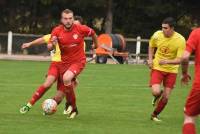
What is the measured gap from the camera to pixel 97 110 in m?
15.2

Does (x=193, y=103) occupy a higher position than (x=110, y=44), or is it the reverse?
(x=193, y=103)

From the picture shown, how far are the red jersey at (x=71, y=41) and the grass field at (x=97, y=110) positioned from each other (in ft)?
3.93

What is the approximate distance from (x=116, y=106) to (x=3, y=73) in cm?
1126

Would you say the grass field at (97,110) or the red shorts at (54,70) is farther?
the red shorts at (54,70)

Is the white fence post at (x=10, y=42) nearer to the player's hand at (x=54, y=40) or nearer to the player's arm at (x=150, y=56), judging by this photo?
the player's arm at (x=150, y=56)

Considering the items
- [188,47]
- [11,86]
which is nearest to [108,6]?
[11,86]

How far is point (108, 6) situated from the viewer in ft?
169

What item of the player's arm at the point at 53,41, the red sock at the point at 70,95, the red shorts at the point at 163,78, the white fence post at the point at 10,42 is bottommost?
the white fence post at the point at 10,42

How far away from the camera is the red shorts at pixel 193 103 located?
29.7 ft

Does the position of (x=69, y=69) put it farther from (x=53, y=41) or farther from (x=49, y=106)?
(x=49, y=106)

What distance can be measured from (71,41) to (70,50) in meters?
0.21

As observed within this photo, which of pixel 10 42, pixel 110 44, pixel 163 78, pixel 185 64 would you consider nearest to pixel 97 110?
pixel 163 78

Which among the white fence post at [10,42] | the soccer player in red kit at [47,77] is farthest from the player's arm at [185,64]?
the white fence post at [10,42]

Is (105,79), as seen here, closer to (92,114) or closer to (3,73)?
(3,73)
